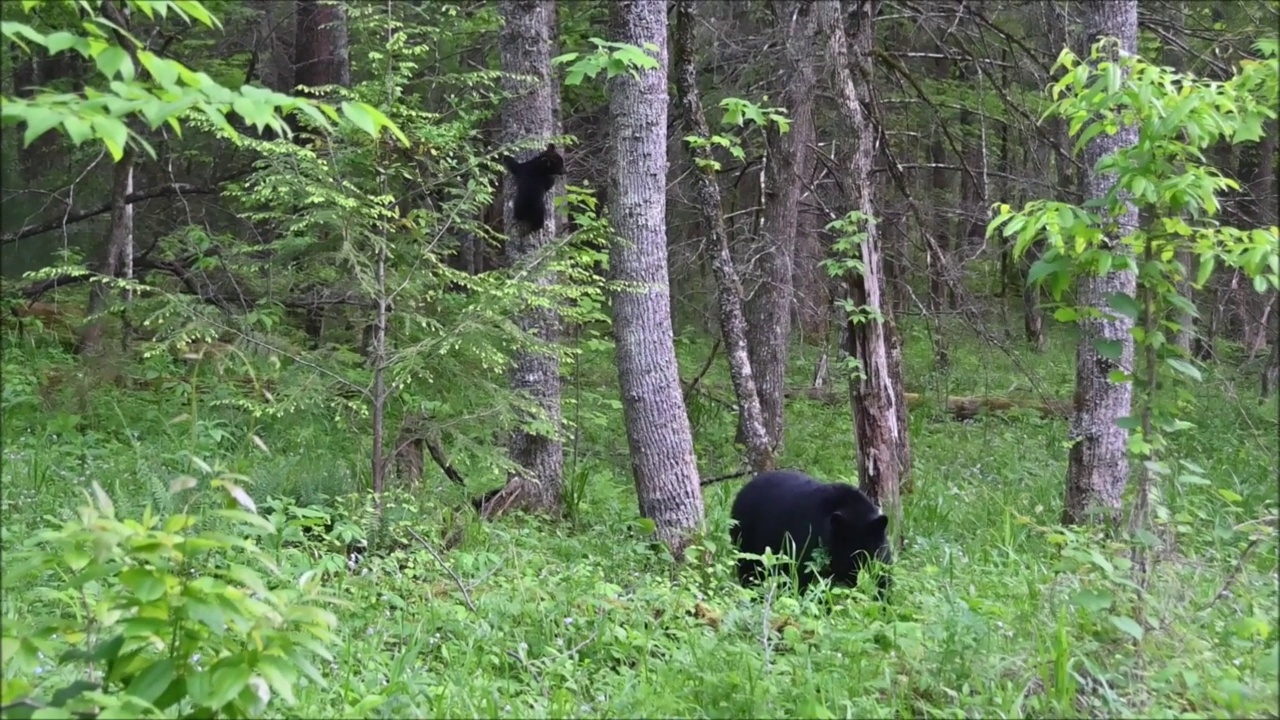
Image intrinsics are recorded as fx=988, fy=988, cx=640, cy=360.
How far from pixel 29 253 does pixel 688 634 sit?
11241 millimetres

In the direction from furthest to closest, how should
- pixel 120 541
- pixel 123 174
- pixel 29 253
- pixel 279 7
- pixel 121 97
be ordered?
1. pixel 279 7
2. pixel 29 253
3. pixel 123 174
4. pixel 120 541
5. pixel 121 97

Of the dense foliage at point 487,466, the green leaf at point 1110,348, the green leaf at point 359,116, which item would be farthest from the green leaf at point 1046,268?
the green leaf at point 359,116

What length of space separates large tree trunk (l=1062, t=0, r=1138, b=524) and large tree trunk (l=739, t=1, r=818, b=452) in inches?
114

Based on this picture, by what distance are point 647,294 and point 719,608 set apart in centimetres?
Result: 235

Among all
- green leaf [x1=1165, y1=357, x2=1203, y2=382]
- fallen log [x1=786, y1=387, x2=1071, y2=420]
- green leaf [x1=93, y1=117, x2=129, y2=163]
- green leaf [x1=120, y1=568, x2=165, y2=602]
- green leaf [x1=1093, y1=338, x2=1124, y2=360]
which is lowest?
fallen log [x1=786, y1=387, x2=1071, y2=420]

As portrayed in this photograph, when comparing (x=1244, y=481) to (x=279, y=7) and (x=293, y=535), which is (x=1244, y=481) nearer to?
(x=293, y=535)

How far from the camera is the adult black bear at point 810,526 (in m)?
6.24

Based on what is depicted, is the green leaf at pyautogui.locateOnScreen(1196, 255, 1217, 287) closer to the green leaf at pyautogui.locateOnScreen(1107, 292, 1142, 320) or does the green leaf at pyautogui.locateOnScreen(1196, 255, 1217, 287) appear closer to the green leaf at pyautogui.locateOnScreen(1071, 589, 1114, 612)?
the green leaf at pyautogui.locateOnScreen(1107, 292, 1142, 320)

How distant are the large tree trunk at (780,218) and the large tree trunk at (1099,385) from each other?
2888mm

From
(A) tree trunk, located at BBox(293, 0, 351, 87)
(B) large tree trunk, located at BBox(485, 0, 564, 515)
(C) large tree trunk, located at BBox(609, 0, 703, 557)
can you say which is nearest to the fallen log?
(B) large tree trunk, located at BBox(485, 0, 564, 515)

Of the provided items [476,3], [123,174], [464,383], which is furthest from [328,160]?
[476,3]

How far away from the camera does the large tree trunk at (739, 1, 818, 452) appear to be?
9.60m

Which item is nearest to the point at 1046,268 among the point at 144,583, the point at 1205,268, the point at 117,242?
the point at 1205,268

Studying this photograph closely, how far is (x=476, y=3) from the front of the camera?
13023mm
